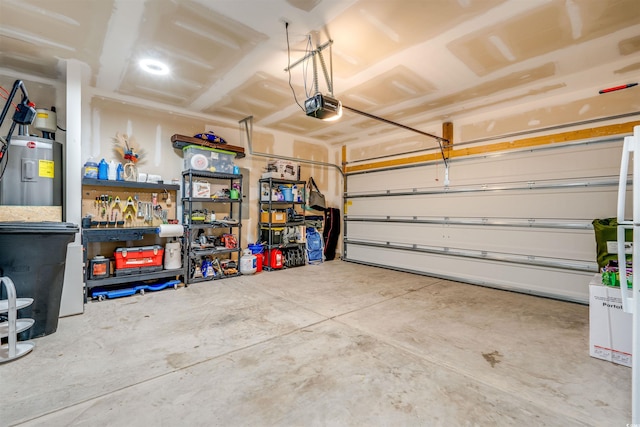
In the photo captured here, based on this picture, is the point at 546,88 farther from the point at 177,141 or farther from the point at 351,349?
the point at 177,141

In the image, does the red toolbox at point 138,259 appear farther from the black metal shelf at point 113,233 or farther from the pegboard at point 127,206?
the pegboard at point 127,206

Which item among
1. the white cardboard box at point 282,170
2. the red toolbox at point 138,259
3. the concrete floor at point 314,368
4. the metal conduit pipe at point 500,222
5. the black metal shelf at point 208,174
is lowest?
the concrete floor at point 314,368

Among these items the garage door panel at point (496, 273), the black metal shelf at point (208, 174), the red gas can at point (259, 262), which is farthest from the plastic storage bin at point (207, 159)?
the garage door panel at point (496, 273)

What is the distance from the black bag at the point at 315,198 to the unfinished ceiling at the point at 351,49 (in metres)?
2.26

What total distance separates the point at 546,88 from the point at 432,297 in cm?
312

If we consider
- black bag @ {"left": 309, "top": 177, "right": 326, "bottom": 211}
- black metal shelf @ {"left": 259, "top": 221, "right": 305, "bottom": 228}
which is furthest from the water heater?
black bag @ {"left": 309, "top": 177, "right": 326, "bottom": 211}

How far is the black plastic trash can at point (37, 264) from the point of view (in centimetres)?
239

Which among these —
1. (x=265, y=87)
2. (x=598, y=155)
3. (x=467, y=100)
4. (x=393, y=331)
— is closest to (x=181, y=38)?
(x=265, y=87)

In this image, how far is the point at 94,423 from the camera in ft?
5.03

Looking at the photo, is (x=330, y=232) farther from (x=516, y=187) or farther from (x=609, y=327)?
(x=609, y=327)

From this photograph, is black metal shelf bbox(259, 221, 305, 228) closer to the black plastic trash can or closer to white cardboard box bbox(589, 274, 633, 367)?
the black plastic trash can

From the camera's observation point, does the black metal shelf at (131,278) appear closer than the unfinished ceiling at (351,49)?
No

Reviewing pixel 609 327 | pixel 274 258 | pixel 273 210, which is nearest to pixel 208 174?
pixel 273 210

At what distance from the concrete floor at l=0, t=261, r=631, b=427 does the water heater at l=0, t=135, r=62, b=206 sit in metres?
1.31
